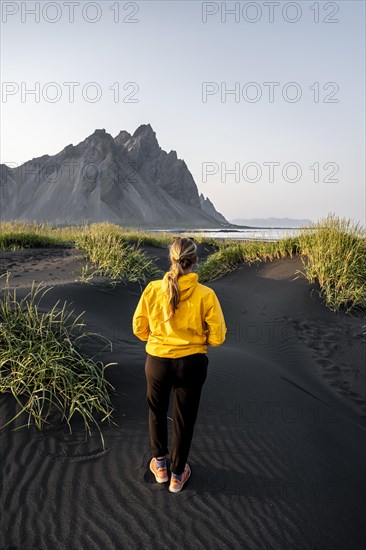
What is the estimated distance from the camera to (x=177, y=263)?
9.56 feet

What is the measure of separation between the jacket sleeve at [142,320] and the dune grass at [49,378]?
1.03m

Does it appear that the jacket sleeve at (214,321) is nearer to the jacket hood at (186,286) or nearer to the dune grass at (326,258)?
the jacket hood at (186,286)

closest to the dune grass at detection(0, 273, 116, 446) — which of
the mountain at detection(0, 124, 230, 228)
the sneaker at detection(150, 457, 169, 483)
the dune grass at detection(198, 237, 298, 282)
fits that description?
the sneaker at detection(150, 457, 169, 483)

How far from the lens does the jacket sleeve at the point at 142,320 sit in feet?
10.0

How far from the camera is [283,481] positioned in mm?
3412

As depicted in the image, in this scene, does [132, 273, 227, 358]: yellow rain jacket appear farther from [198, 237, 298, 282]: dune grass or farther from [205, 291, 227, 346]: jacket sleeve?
[198, 237, 298, 282]: dune grass

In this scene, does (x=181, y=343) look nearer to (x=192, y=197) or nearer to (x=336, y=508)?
(x=336, y=508)

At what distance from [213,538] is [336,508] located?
3.88 ft

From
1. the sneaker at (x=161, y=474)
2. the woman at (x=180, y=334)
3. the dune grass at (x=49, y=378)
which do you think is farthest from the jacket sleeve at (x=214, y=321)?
the dune grass at (x=49, y=378)

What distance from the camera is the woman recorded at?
2887mm

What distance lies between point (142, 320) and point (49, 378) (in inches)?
59.5

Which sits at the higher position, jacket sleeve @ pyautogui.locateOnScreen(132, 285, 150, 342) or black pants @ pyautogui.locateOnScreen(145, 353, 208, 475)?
jacket sleeve @ pyautogui.locateOnScreen(132, 285, 150, 342)

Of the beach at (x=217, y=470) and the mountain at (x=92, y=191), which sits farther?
the mountain at (x=92, y=191)

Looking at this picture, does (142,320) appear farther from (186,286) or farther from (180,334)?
(186,286)
